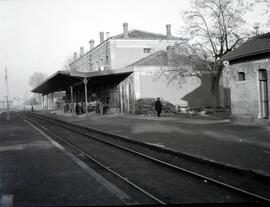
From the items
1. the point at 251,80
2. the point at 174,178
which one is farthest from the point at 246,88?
the point at 174,178

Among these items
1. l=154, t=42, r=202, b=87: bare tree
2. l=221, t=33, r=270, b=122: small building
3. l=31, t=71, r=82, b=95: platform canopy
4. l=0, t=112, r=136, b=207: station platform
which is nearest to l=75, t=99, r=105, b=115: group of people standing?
l=31, t=71, r=82, b=95: platform canopy

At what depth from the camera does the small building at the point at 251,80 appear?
17.8 m

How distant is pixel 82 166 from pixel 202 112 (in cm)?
2111

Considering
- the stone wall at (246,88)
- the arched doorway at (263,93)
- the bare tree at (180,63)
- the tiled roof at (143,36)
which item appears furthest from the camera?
the tiled roof at (143,36)

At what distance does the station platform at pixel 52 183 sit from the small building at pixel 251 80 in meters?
10.3

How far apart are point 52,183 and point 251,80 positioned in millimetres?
13390

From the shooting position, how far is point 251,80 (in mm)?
18578

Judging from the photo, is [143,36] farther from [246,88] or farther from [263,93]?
[263,93]

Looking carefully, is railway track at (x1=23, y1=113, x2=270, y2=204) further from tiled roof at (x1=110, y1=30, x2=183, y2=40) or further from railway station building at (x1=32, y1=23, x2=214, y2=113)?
tiled roof at (x1=110, y1=30, x2=183, y2=40)

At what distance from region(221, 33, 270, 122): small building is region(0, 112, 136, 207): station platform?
10.3 meters

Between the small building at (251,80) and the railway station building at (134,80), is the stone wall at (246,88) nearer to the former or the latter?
the small building at (251,80)

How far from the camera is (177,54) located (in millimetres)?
33125

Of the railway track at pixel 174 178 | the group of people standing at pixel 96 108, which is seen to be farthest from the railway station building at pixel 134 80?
the railway track at pixel 174 178

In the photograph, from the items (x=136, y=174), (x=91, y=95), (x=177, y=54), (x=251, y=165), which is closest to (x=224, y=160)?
(x=251, y=165)
